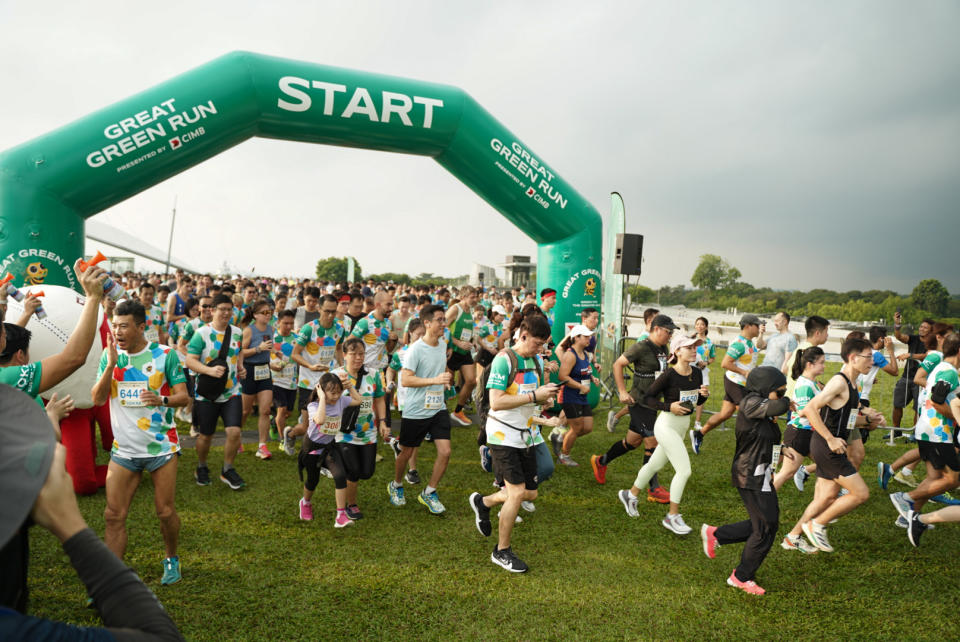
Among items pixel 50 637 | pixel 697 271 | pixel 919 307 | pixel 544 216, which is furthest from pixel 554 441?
pixel 697 271

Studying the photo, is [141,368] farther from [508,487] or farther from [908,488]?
[908,488]

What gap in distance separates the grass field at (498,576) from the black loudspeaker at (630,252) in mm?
5564

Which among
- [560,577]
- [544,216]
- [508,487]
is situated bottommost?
[560,577]

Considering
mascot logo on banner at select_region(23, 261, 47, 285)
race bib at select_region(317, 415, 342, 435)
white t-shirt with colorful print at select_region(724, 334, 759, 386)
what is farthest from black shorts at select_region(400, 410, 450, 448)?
mascot logo on banner at select_region(23, 261, 47, 285)

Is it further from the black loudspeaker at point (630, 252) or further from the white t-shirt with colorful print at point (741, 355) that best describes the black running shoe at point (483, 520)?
the black loudspeaker at point (630, 252)

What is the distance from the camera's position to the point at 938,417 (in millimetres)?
5305

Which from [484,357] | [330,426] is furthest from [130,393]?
[484,357]

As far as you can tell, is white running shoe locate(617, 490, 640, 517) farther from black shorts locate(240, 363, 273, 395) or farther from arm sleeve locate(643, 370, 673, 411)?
black shorts locate(240, 363, 273, 395)

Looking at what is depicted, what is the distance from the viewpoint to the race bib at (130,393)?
3.69 metres

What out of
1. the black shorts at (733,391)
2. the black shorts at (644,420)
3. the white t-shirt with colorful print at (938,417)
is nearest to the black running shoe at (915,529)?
the white t-shirt with colorful print at (938,417)

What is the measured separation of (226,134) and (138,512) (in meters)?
5.19

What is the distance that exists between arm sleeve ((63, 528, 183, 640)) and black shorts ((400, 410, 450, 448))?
14.9 ft

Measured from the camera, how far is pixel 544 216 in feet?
32.6

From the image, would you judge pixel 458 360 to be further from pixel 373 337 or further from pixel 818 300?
pixel 818 300
